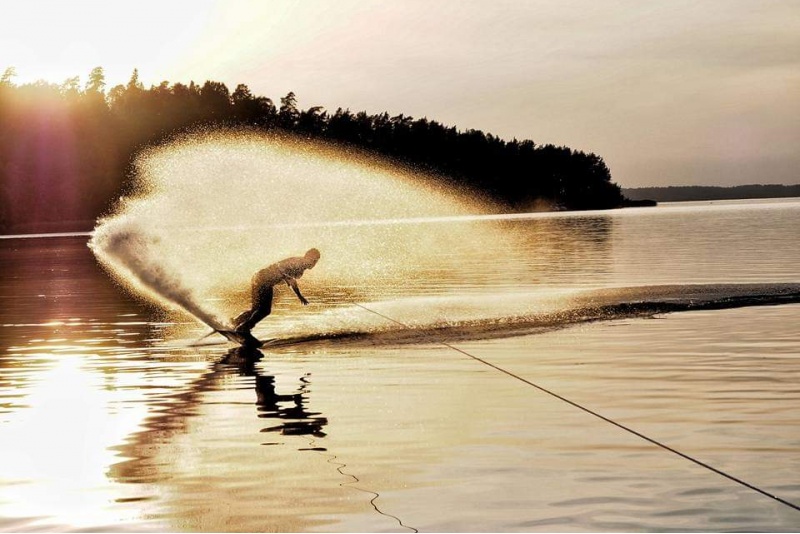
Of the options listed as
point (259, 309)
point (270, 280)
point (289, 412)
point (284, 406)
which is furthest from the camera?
point (259, 309)

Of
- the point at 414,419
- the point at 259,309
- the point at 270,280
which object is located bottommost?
the point at 414,419

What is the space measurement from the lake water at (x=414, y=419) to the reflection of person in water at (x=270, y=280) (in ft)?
2.21

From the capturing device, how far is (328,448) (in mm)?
11812

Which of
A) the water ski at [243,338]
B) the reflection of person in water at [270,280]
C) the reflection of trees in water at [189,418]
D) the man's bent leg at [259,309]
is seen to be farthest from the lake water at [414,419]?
the reflection of person in water at [270,280]

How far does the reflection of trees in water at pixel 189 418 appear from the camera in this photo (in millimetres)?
11172

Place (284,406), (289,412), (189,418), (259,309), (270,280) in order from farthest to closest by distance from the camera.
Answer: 1. (259,309)
2. (270,280)
3. (284,406)
4. (289,412)
5. (189,418)

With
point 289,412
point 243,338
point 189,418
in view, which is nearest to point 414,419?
point 289,412

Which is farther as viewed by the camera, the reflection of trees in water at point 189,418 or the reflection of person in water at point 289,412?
the reflection of person in water at point 289,412

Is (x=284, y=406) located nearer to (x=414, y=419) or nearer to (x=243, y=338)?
(x=414, y=419)

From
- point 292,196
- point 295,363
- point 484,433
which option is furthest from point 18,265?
point 292,196

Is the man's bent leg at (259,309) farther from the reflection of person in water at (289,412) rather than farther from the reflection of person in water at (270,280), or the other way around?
the reflection of person in water at (289,412)

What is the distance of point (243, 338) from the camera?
22062 millimetres

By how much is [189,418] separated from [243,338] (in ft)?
27.1

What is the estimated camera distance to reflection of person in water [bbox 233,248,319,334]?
2022 centimetres
